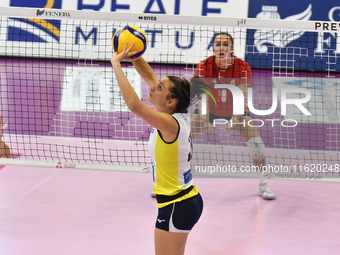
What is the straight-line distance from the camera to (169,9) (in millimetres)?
8492

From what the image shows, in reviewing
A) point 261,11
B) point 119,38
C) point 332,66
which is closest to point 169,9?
point 261,11

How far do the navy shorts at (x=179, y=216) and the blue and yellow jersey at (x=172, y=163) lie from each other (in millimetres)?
37

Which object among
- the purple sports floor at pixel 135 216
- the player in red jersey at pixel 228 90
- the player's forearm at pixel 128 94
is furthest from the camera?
the player in red jersey at pixel 228 90

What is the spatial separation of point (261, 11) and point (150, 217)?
5.52 metres

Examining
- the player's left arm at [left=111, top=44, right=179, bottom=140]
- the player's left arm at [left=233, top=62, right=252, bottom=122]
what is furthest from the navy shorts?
the player's left arm at [left=233, top=62, right=252, bottom=122]

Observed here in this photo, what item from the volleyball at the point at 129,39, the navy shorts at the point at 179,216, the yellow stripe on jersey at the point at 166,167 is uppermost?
the volleyball at the point at 129,39

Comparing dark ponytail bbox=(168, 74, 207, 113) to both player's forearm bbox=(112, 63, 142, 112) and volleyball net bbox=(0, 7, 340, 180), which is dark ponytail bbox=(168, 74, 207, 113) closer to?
player's forearm bbox=(112, 63, 142, 112)

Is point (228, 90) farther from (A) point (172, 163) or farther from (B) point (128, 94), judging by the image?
(B) point (128, 94)

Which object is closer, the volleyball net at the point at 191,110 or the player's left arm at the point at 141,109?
the player's left arm at the point at 141,109

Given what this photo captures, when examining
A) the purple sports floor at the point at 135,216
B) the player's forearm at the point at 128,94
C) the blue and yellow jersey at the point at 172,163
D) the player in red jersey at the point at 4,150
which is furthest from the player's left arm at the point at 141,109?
the player in red jersey at the point at 4,150

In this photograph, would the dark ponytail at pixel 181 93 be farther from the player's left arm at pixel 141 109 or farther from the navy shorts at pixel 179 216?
the navy shorts at pixel 179 216

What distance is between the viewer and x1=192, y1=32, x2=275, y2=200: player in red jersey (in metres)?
5.19

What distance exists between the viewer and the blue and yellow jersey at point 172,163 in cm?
265

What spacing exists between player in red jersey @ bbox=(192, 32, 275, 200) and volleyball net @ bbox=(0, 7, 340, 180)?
0.57ft
